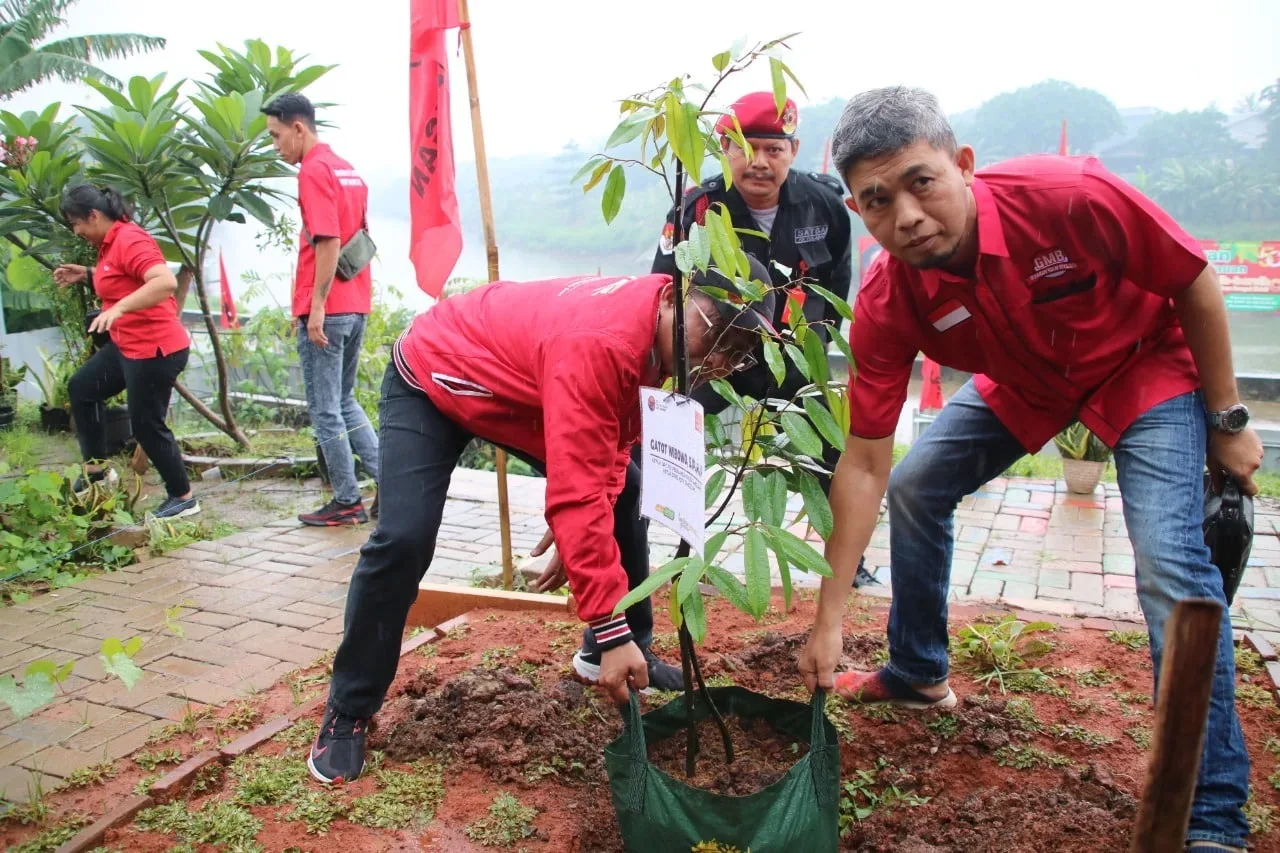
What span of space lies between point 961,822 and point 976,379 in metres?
1.24

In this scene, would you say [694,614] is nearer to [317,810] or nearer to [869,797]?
[869,797]

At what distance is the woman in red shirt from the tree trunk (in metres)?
1.27

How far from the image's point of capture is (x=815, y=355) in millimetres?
2107

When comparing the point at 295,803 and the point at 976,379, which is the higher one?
the point at 976,379

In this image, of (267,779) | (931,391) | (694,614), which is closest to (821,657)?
(694,614)

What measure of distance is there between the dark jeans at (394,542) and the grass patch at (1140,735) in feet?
7.03

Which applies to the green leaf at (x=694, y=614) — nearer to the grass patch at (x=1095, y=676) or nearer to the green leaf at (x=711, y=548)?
the green leaf at (x=711, y=548)

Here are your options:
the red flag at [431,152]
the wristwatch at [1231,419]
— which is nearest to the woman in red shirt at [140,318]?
the red flag at [431,152]

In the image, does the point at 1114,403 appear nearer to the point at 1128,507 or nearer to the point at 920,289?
the point at 1128,507

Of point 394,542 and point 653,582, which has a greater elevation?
point 653,582

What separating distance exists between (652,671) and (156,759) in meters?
1.60

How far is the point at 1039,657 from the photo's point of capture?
3414 mm

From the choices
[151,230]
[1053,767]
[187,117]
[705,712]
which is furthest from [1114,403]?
[151,230]

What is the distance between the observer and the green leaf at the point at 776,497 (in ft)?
6.89
